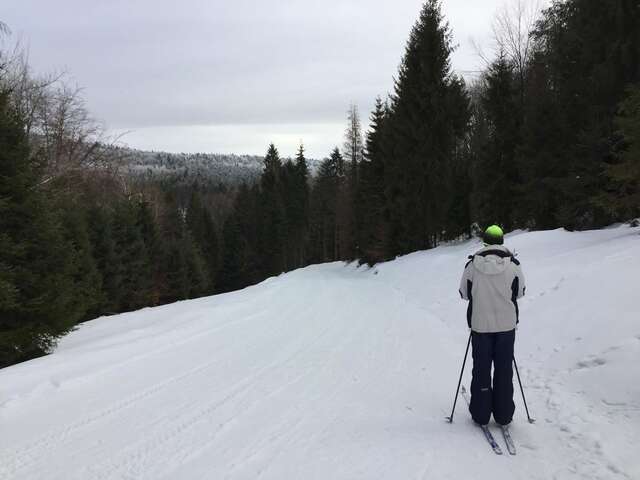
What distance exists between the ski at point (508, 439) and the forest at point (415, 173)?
8.62 meters

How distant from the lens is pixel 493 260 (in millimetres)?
4672

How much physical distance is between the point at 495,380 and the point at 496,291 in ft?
3.01

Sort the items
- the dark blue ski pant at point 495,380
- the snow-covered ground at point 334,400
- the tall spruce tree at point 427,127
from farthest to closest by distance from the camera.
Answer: the tall spruce tree at point 427,127
the dark blue ski pant at point 495,380
the snow-covered ground at point 334,400

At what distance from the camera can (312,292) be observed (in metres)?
18.0

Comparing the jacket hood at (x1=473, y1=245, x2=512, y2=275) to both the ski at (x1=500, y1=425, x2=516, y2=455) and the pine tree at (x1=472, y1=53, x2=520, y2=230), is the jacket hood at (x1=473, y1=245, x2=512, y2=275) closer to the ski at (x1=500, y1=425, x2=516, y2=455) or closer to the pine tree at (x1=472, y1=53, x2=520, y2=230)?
the ski at (x1=500, y1=425, x2=516, y2=455)

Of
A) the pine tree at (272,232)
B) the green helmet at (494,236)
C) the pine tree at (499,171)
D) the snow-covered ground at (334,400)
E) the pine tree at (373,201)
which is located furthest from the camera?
the pine tree at (272,232)

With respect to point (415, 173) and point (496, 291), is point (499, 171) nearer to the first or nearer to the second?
point (415, 173)

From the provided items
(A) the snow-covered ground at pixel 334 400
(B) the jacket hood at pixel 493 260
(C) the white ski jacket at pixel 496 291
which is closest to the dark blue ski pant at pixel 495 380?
(C) the white ski jacket at pixel 496 291

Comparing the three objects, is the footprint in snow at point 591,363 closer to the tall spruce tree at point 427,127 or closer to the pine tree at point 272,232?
the tall spruce tree at point 427,127

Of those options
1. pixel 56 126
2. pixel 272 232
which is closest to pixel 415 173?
pixel 56 126

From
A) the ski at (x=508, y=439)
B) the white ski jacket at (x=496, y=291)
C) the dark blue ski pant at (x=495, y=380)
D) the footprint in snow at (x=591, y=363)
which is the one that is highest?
the white ski jacket at (x=496, y=291)

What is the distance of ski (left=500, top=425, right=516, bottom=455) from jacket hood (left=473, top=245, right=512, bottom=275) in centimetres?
155

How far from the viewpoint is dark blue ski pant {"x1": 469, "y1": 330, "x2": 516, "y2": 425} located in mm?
4566

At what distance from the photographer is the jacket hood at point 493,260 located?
4.64 metres
